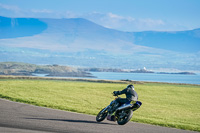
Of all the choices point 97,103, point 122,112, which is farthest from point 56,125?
point 97,103

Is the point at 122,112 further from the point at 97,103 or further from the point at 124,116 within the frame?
the point at 97,103

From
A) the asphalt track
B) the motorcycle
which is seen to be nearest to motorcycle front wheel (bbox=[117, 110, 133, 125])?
the motorcycle

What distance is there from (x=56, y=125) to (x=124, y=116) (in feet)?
10.2

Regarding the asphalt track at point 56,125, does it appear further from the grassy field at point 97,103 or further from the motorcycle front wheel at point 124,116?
the grassy field at point 97,103

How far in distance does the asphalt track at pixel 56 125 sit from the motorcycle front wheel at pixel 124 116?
9.4 inches

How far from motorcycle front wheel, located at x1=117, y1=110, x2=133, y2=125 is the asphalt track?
0.78 feet

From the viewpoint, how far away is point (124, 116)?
15891mm

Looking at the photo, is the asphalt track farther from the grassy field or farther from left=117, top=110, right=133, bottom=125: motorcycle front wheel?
the grassy field

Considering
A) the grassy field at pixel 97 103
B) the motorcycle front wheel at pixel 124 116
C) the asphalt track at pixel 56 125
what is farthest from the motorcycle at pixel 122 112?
the grassy field at pixel 97 103

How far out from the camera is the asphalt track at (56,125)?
13703 mm

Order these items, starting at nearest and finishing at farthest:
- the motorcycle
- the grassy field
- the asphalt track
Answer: the asphalt track < the motorcycle < the grassy field

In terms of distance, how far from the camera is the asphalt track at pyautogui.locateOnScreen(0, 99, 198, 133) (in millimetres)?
13703

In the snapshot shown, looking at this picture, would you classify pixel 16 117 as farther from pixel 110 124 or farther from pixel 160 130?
pixel 160 130

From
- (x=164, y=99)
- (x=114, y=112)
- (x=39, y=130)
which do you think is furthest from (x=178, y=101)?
(x=39, y=130)
